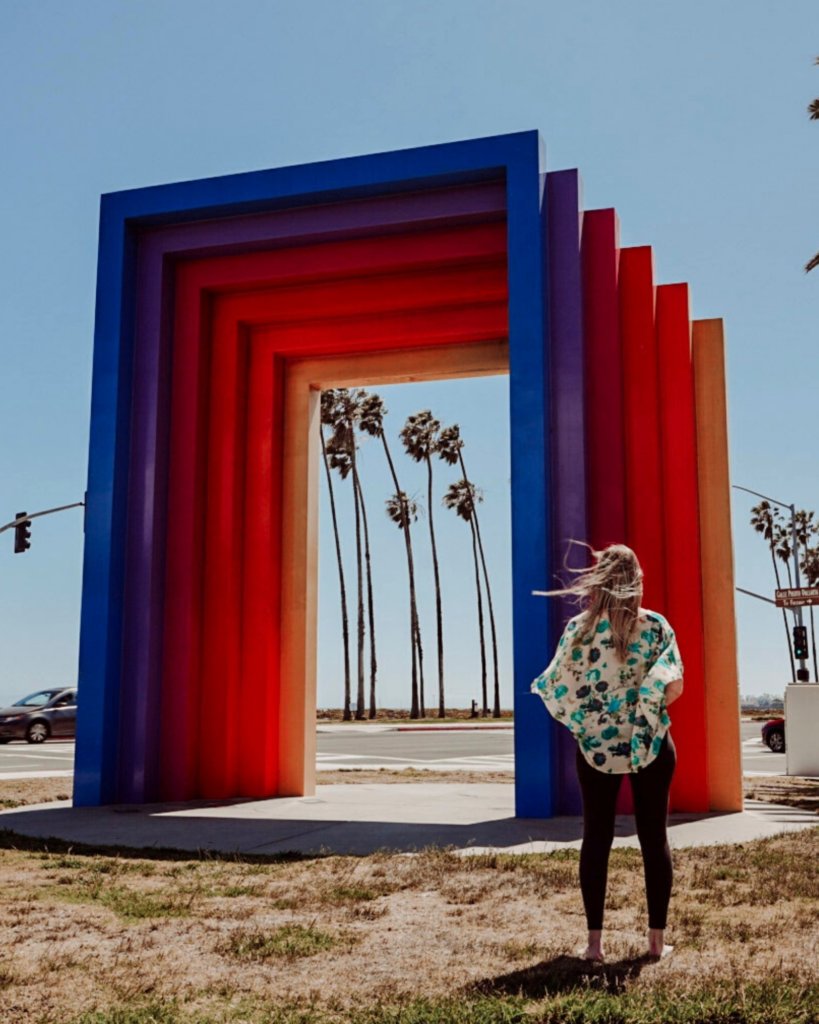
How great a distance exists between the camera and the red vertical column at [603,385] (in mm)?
11359

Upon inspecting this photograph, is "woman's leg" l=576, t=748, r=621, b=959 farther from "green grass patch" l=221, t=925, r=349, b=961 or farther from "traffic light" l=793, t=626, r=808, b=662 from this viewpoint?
"traffic light" l=793, t=626, r=808, b=662

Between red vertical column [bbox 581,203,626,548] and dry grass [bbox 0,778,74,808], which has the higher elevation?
red vertical column [bbox 581,203,626,548]

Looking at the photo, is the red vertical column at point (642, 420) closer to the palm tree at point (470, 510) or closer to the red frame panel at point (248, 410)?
the red frame panel at point (248, 410)

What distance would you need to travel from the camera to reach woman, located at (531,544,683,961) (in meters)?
4.93

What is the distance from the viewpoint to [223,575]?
13047 mm

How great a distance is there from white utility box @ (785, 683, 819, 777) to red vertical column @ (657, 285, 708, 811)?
23.3 feet

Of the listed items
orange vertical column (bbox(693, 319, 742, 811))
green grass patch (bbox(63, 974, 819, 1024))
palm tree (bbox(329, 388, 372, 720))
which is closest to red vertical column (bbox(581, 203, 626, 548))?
orange vertical column (bbox(693, 319, 742, 811))

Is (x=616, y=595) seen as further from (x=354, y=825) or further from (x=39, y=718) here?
(x=39, y=718)

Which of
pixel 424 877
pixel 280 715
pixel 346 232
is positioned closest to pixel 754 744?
pixel 280 715

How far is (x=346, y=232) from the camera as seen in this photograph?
12.4m

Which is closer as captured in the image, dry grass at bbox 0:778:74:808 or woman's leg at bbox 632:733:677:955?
woman's leg at bbox 632:733:677:955

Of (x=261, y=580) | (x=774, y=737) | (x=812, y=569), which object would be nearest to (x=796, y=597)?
(x=774, y=737)

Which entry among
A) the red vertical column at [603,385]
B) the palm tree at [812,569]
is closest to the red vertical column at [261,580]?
the red vertical column at [603,385]

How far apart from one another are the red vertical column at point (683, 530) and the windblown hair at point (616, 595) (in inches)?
251
